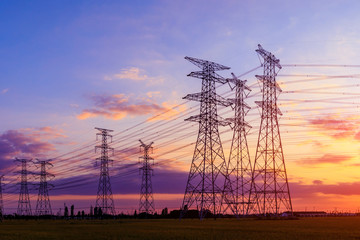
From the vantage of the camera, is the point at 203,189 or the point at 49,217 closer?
the point at 203,189

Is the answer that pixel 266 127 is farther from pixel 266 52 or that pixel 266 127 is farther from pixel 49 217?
pixel 49 217

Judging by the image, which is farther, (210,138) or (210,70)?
(210,70)

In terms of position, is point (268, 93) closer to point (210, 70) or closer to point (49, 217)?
point (210, 70)

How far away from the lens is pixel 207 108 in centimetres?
7150

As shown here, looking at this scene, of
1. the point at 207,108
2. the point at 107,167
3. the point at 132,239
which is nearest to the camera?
the point at 132,239

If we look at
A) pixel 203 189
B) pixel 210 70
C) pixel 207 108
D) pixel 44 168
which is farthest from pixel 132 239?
pixel 44 168

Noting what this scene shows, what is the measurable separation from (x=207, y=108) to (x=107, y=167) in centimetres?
3688

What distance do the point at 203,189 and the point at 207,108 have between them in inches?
548

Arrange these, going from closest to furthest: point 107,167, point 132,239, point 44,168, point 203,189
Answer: point 132,239
point 203,189
point 107,167
point 44,168

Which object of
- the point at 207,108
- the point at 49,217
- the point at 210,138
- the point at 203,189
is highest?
the point at 207,108

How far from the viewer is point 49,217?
161 m

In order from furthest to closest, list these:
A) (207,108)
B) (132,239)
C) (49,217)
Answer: (49,217), (207,108), (132,239)

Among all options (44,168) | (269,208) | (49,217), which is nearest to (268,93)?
(269,208)

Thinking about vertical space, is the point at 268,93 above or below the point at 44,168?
above
